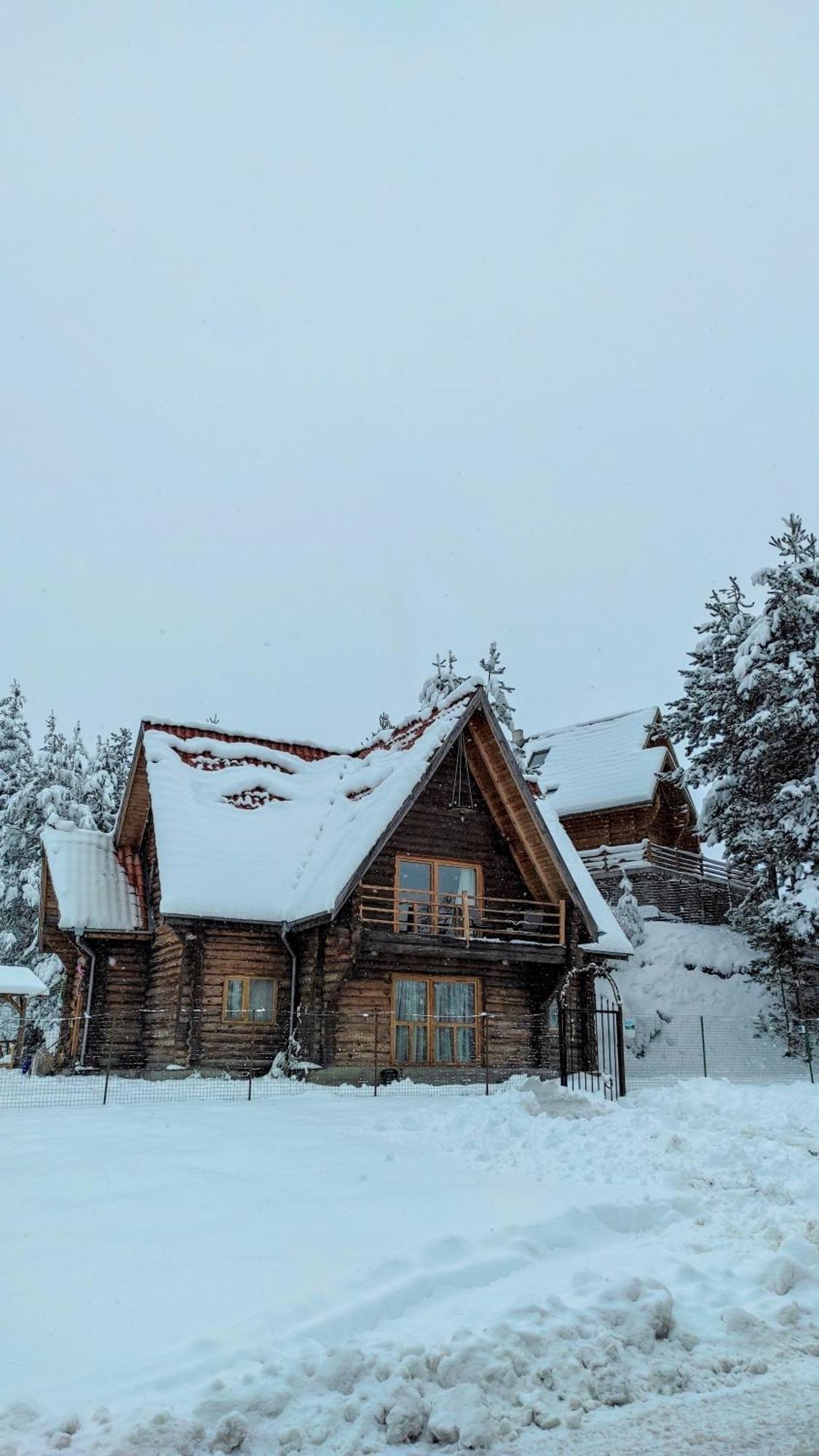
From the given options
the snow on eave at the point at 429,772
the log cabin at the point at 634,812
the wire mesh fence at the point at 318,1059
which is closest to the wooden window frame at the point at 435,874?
the snow on eave at the point at 429,772

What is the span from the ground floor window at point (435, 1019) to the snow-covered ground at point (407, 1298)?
9.89 m

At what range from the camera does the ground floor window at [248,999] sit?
21094mm

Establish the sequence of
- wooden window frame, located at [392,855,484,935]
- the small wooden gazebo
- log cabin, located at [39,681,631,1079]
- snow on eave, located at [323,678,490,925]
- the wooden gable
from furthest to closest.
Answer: the small wooden gazebo, the wooden gable, wooden window frame, located at [392,855,484,935], log cabin, located at [39,681,631,1079], snow on eave, located at [323,678,490,925]

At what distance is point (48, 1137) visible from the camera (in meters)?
11.6

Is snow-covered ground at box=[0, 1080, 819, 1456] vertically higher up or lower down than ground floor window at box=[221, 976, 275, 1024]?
lower down

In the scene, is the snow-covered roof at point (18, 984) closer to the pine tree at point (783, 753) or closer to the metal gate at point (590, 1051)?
the metal gate at point (590, 1051)

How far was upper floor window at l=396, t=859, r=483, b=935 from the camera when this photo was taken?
2150 centimetres

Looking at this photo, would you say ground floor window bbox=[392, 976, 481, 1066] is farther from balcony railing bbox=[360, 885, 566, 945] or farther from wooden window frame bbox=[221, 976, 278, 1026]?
wooden window frame bbox=[221, 976, 278, 1026]

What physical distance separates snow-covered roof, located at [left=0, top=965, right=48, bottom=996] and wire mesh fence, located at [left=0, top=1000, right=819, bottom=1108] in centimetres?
159

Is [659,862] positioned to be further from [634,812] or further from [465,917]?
[465,917]

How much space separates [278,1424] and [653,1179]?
5.88m

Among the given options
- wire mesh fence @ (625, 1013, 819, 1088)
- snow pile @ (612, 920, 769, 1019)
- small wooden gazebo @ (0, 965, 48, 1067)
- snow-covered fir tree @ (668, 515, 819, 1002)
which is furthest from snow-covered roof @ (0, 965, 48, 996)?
snow-covered fir tree @ (668, 515, 819, 1002)

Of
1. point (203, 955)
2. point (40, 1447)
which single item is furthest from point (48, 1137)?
point (203, 955)

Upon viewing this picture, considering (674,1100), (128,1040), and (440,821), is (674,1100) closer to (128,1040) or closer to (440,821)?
(440,821)
